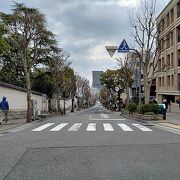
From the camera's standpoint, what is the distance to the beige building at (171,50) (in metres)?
49.6

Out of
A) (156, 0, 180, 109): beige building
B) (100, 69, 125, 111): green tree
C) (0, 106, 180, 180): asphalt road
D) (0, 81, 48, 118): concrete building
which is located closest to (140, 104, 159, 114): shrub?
(0, 81, 48, 118): concrete building

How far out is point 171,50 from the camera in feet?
174

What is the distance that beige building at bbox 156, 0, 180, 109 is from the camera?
49581 mm

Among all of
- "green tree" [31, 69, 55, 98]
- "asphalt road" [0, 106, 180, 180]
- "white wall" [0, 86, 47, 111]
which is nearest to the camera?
"asphalt road" [0, 106, 180, 180]

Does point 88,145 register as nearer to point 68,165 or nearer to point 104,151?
point 104,151

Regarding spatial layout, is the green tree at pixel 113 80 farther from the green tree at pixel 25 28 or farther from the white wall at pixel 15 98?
the green tree at pixel 25 28

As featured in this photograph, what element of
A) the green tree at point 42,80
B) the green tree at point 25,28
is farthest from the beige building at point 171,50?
the green tree at point 25,28

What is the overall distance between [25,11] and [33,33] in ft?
5.60

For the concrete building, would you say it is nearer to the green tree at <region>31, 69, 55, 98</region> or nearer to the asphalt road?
the asphalt road

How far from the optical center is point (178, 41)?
162 ft

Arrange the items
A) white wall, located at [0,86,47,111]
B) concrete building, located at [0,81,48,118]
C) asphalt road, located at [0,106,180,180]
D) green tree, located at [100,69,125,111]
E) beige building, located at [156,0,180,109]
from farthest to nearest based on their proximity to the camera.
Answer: green tree, located at [100,69,125,111] → beige building, located at [156,0,180,109] → white wall, located at [0,86,47,111] → concrete building, located at [0,81,48,118] → asphalt road, located at [0,106,180,180]

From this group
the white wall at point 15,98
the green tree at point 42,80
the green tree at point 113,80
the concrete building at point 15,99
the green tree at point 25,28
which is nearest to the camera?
the green tree at point 25,28

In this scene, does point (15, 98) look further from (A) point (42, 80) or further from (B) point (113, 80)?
(B) point (113, 80)

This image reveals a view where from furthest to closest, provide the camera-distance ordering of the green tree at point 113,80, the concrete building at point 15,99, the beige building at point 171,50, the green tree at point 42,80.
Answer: the green tree at point 113,80 → the green tree at point 42,80 → the beige building at point 171,50 → the concrete building at point 15,99
